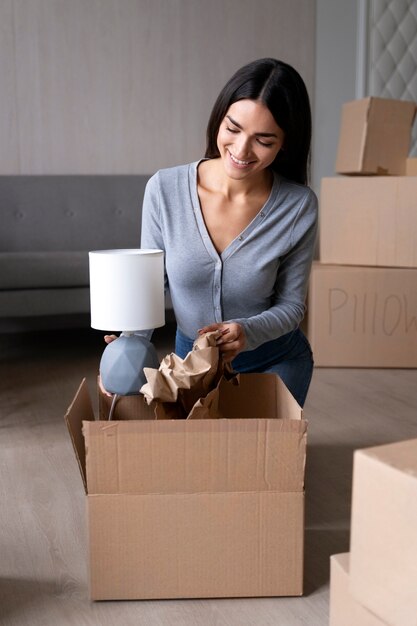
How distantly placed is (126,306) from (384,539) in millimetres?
768

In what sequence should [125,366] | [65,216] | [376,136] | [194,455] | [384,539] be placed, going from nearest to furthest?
[384,539]
[194,455]
[125,366]
[376,136]
[65,216]

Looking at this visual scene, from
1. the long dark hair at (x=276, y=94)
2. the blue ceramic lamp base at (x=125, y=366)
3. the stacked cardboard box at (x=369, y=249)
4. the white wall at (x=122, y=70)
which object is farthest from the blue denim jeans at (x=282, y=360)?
the white wall at (x=122, y=70)

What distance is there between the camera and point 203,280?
195 cm

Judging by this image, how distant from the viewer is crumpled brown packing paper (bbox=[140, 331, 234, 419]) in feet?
4.99

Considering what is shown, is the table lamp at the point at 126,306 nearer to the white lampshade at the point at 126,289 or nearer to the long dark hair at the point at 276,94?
the white lampshade at the point at 126,289

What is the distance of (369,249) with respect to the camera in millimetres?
3451

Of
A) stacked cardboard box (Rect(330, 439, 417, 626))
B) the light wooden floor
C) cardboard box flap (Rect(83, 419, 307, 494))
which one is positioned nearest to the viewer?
stacked cardboard box (Rect(330, 439, 417, 626))

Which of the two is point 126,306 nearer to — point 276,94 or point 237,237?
point 237,237

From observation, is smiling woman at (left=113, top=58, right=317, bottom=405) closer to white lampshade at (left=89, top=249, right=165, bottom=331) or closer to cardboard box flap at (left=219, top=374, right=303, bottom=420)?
cardboard box flap at (left=219, top=374, right=303, bottom=420)

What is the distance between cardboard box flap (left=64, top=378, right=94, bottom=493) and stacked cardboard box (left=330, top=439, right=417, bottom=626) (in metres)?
0.55

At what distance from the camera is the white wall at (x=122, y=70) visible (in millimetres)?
4102

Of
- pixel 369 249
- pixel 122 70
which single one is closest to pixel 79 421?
pixel 369 249

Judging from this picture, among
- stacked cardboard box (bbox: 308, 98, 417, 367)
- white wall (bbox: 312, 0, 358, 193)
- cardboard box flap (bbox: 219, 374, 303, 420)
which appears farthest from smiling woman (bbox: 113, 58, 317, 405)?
white wall (bbox: 312, 0, 358, 193)

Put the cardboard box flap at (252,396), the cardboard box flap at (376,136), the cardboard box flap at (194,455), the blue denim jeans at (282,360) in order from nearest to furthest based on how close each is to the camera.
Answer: the cardboard box flap at (194,455) < the cardboard box flap at (252,396) < the blue denim jeans at (282,360) < the cardboard box flap at (376,136)
